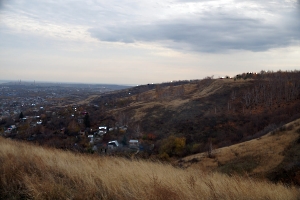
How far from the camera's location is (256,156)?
66.5 feet

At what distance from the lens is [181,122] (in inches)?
1732

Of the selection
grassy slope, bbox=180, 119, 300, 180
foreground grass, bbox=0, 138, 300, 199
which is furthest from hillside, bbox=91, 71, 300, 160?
foreground grass, bbox=0, 138, 300, 199

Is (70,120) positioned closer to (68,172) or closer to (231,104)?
(231,104)

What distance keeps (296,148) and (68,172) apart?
19.6m

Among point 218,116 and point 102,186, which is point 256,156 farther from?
point 218,116

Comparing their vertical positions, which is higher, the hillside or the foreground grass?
the foreground grass

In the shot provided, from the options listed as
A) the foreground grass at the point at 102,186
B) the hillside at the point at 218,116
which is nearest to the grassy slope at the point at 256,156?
the hillside at the point at 218,116

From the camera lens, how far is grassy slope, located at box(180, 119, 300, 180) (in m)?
18.0

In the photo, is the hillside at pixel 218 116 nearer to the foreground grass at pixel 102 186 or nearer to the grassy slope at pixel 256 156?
the grassy slope at pixel 256 156

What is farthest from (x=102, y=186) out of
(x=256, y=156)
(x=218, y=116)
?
(x=218, y=116)

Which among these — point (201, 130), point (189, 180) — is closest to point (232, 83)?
point (201, 130)

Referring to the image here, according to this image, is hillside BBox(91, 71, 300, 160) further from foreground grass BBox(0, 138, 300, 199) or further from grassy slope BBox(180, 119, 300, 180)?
foreground grass BBox(0, 138, 300, 199)

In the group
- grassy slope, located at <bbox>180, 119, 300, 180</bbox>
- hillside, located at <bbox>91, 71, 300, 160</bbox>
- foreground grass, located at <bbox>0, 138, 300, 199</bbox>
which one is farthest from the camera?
hillside, located at <bbox>91, 71, 300, 160</bbox>

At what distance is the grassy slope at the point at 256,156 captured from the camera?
1803 centimetres
